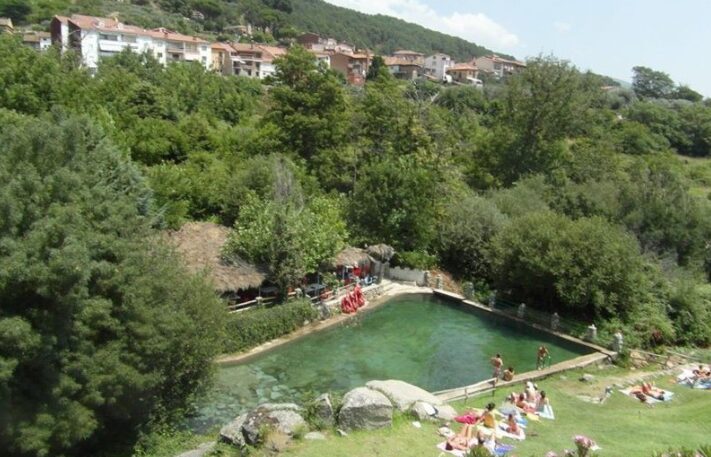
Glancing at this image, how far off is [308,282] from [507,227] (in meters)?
9.57

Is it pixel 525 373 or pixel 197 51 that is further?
pixel 197 51

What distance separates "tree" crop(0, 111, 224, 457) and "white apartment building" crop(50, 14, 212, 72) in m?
65.8

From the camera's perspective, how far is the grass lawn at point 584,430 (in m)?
13.3

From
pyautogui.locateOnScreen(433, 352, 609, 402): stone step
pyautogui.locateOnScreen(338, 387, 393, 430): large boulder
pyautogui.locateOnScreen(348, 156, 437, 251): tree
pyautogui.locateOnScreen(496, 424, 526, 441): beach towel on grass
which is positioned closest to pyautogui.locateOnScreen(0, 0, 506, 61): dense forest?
pyautogui.locateOnScreen(348, 156, 437, 251): tree

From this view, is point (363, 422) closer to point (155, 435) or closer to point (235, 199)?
point (155, 435)

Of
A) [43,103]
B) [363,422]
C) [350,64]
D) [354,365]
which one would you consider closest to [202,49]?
[350,64]

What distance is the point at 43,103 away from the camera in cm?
3356

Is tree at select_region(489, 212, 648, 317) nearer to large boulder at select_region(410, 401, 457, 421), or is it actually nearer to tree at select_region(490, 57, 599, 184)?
large boulder at select_region(410, 401, 457, 421)

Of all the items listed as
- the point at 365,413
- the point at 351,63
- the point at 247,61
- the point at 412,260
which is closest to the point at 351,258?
the point at 412,260

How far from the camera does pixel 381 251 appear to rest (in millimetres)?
29734

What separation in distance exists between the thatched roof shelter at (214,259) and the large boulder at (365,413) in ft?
28.9

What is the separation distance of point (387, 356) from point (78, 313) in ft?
39.4

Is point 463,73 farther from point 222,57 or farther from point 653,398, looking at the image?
point 653,398

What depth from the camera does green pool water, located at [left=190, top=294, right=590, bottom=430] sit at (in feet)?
60.4
